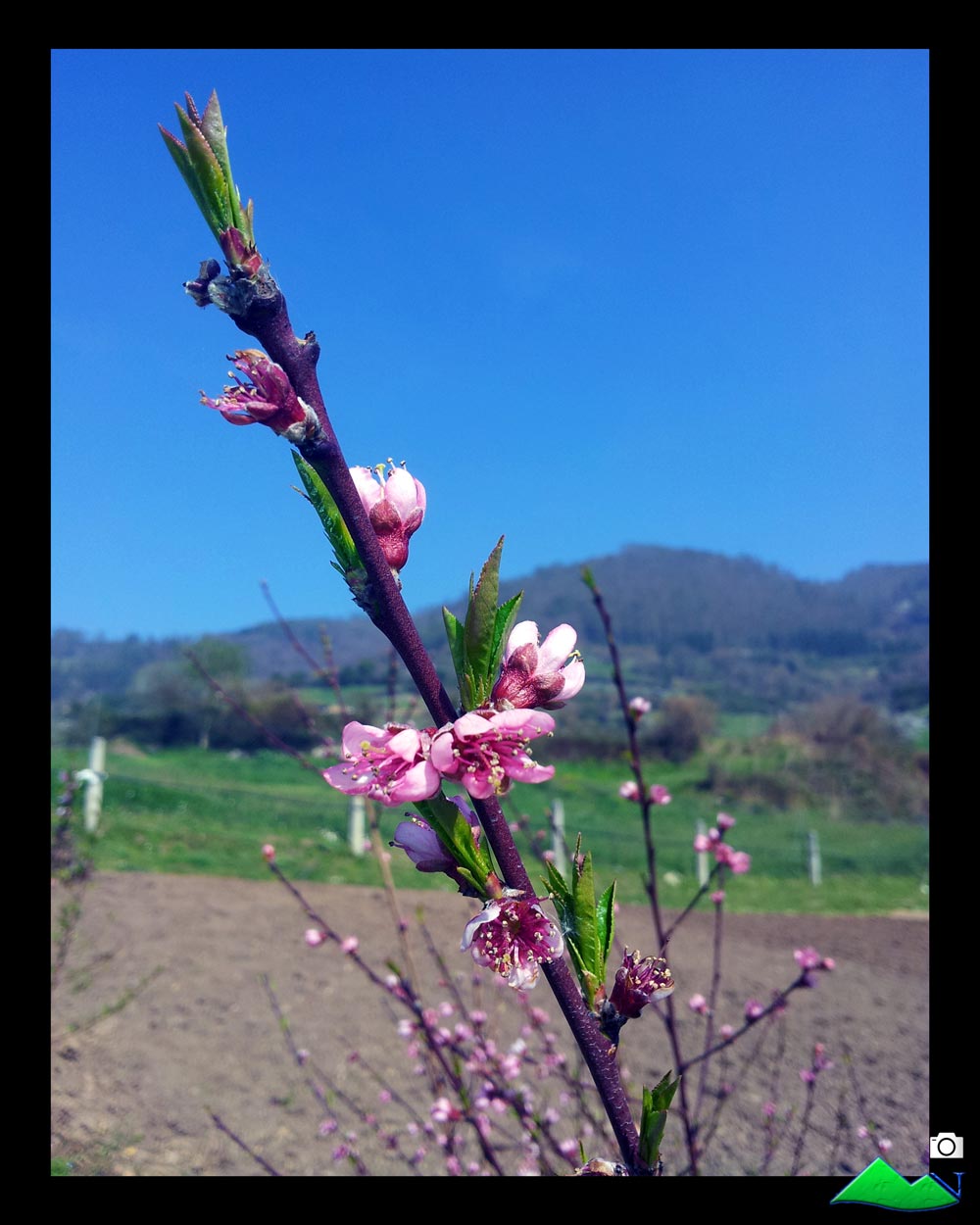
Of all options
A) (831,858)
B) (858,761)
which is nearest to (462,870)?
(831,858)

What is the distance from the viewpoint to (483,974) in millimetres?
5129

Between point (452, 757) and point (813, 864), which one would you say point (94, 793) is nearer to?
point (452, 757)

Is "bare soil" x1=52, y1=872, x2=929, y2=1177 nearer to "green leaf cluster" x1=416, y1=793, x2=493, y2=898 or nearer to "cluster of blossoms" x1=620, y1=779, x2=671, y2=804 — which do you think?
"cluster of blossoms" x1=620, y1=779, x2=671, y2=804

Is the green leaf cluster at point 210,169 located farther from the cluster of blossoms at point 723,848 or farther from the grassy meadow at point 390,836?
the grassy meadow at point 390,836

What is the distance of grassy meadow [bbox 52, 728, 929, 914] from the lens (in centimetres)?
1070

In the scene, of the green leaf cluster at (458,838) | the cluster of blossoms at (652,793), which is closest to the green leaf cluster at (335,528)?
the green leaf cluster at (458,838)

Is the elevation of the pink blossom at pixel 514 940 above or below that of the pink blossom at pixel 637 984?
above

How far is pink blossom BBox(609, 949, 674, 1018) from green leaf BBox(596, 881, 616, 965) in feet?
0.07

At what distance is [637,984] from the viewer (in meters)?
0.86

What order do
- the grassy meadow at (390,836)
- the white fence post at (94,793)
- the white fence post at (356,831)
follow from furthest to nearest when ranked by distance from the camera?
1. the white fence post at (356,831)
2. the grassy meadow at (390,836)
3. the white fence post at (94,793)

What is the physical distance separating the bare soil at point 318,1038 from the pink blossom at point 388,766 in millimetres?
2333

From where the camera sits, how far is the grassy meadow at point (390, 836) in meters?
10.7

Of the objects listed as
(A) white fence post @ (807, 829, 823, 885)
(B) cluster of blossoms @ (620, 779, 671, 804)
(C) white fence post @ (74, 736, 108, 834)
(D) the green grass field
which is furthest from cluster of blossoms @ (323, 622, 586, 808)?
(A) white fence post @ (807, 829, 823, 885)
